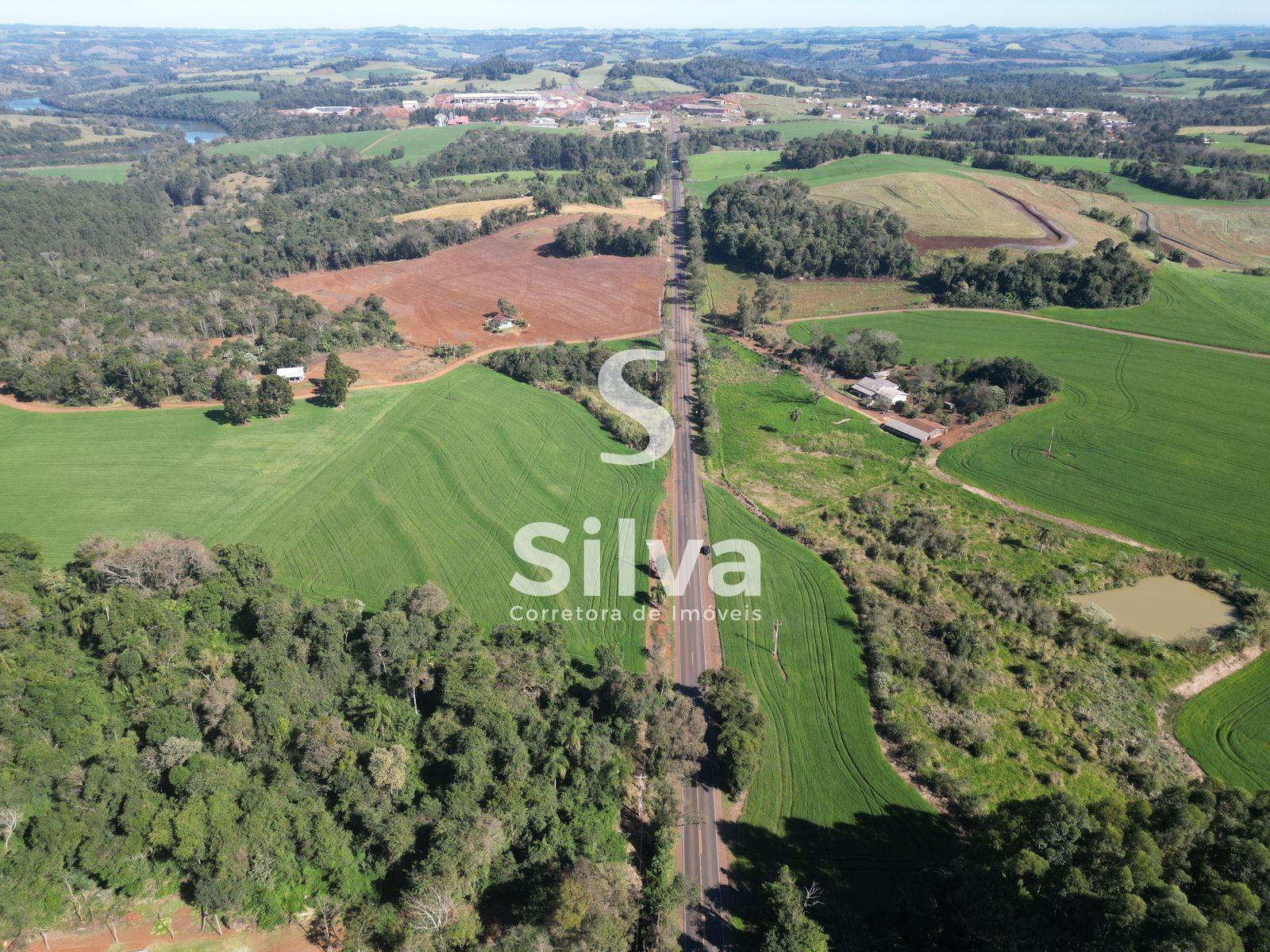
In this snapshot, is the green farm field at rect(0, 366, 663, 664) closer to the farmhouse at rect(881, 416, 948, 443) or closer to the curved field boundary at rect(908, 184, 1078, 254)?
the farmhouse at rect(881, 416, 948, 443)

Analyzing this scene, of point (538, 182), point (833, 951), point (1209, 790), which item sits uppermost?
point (538, 182)

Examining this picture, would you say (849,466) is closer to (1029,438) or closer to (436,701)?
(1029,438)

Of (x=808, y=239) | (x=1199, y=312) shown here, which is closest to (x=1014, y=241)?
(x=1199, y=312)

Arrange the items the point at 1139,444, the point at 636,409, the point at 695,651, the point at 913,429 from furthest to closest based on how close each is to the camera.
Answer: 1. the point at 636,409
2. the point at 913,429
3. the point at 1139,444
4. the point at 695,651

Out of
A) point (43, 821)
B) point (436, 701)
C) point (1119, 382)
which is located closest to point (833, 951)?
point (436, 701)

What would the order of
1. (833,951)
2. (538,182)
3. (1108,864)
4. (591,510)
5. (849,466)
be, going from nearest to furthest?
(1108,864) < (833,951) < (591,510) < (849,466) < (538,182)

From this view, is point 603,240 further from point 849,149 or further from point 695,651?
point 695,651

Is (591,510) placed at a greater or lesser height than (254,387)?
lesser

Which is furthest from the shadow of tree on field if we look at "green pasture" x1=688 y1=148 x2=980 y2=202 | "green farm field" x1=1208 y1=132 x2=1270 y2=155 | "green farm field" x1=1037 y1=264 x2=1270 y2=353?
"green farm field" x1=1208 y1=132 x2=1270 y2=155
